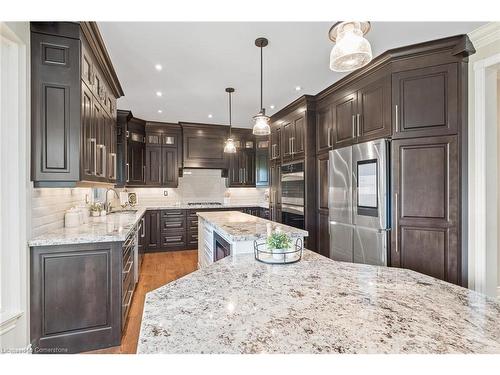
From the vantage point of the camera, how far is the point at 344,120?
10.8 ft

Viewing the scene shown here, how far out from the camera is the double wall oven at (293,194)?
Answer: 3977 millimetres

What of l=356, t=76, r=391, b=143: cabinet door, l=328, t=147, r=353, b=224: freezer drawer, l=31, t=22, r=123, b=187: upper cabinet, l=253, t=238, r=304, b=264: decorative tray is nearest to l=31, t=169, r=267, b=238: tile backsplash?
l=31, t=22, r=123, b=187: upper cabinet

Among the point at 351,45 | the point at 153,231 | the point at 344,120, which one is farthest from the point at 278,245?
the point at 153,231

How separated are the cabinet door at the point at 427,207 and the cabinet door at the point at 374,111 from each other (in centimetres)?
28

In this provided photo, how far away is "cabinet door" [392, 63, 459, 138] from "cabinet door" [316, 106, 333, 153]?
104cm

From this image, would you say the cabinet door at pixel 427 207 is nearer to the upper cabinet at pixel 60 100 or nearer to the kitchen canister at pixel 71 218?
the upper cabinet at pixel 60 100

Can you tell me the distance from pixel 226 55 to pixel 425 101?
1.94m

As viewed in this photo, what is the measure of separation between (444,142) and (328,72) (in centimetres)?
143

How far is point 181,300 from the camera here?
1020mm

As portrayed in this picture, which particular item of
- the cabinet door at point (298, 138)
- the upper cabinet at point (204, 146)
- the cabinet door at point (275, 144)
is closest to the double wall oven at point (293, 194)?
the cabinet door at point (298, 138)

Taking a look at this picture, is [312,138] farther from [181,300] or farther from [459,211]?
[181,300]

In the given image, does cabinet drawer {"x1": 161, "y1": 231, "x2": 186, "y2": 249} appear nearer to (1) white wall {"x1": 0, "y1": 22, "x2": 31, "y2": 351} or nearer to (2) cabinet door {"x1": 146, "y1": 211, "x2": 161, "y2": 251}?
(2) cabinet door {"x1": 146, "y1": 211, "x2": 161, "y2": 251}

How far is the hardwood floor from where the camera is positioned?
2.18m
